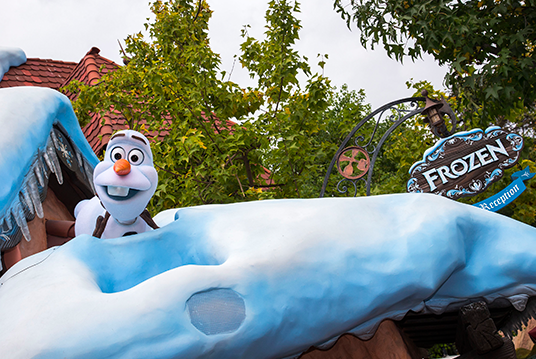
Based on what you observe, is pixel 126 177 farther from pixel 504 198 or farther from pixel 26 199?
pixel 504 198

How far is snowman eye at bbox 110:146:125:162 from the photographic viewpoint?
2.34 metres

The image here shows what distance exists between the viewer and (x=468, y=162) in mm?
4172

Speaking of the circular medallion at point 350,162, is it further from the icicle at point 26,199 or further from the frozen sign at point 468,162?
the icicle at point 26,199

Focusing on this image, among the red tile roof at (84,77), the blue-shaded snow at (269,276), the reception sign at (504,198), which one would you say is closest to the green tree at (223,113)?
the red tile roof at (84,77)

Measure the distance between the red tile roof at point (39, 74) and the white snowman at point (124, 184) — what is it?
550 cm

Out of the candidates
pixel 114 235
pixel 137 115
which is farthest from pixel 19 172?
pixel 137 115

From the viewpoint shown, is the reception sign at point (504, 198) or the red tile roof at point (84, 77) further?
the red tile roof at point (84, 77)

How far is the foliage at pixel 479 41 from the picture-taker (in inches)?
211

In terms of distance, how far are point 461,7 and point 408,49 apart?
0.80 metres

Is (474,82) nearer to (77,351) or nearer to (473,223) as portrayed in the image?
(473,223)

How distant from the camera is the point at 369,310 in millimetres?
2062

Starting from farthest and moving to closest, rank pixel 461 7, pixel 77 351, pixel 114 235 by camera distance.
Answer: pixel 461 7 < pixel 114 235 < pixel 77 351

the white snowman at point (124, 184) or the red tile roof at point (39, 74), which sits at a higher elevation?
the red tile roof at point (39, 74)

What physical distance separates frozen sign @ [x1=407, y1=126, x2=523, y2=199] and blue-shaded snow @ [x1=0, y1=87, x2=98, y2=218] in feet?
9.98
